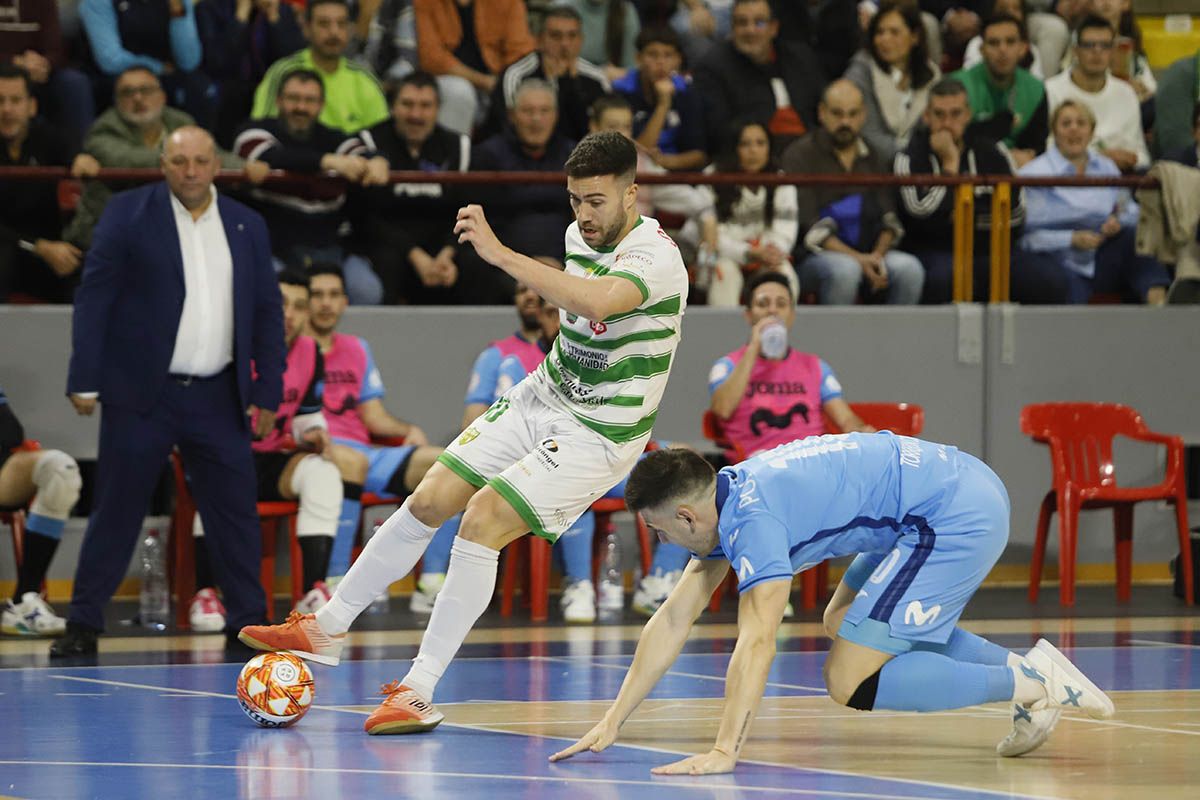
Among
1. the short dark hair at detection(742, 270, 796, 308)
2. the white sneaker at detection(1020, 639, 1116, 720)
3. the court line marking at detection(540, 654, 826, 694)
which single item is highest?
the short dark hair at detection(742, 270, 796, 308)

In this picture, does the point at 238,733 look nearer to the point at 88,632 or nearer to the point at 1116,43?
the point at 88,632

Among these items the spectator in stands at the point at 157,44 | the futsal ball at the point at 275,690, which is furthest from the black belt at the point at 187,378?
the spectator in stands at the point at 157,44

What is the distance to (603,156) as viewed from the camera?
5.75 m

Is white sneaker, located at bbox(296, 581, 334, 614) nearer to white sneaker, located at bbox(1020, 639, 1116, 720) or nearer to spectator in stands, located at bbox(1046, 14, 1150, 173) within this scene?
white sneaker, located at bbox(1020, 639, 1116, 720)

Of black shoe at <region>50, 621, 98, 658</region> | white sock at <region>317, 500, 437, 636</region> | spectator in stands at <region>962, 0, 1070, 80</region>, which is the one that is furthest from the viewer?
spectator in stands at <region>962, 0, 1070, 80</region>

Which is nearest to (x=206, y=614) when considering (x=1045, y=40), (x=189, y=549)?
(x=189, y=549)

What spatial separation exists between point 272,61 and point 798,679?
5947mm

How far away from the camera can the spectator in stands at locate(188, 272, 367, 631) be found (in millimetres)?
8930

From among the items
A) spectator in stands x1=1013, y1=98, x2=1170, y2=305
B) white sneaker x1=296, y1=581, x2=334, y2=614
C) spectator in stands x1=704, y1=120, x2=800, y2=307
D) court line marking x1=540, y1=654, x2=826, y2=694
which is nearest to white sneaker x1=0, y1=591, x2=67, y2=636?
white sneaker x1=296, y1=581, x2=334, y2=614

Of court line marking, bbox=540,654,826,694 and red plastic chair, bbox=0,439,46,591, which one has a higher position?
red plastic chair, bbox=0,439,46,591

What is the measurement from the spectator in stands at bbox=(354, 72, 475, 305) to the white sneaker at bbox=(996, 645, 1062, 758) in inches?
224

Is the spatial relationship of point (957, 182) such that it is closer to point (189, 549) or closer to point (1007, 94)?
point (1007, 94)

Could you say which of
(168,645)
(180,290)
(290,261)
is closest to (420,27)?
(290,261)

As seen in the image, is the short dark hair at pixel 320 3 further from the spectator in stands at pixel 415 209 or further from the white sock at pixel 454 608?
the white sock at pixel 454 608
